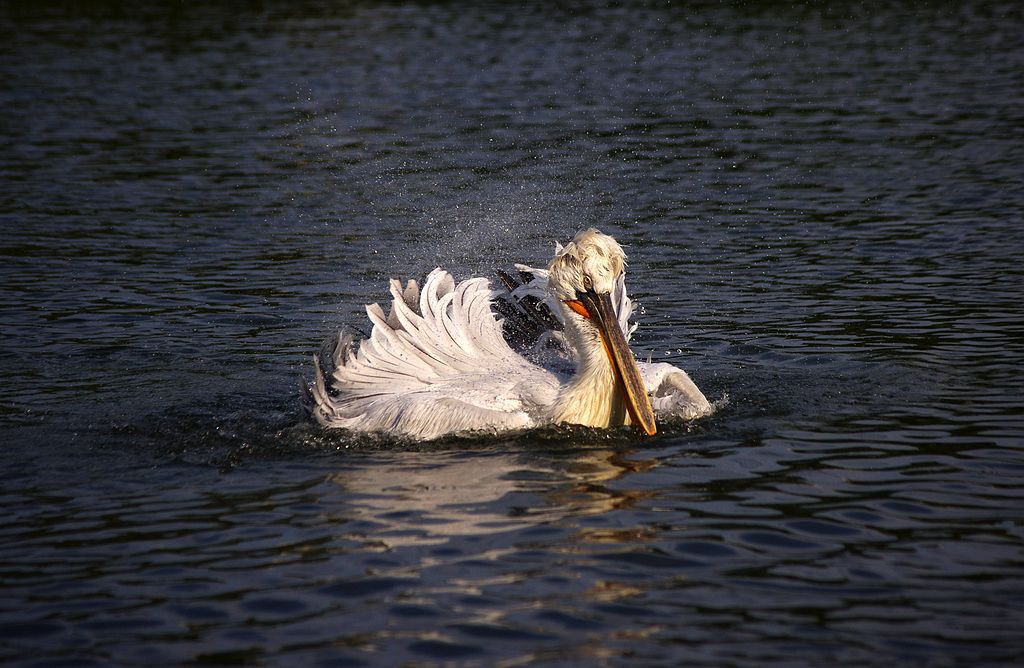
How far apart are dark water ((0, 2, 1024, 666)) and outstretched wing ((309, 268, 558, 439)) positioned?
18cm

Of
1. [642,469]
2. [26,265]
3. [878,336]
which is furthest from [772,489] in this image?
[26,265]

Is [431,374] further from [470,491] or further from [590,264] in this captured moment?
[470,491]

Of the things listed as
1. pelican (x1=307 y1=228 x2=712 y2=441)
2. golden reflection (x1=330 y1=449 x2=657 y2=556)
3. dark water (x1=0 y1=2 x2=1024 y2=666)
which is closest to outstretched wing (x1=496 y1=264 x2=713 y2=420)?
pelican (x1=307 y1=228 x2=712 y2=441)

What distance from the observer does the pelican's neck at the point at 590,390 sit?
7641 millimetres

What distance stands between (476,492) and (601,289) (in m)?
1.53

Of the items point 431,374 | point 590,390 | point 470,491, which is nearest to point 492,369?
point 431,374

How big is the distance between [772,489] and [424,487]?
175 centimetres

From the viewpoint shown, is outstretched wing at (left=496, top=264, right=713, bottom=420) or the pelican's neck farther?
outstretched wing at (left=496, top=264, right=713, bottom=420)

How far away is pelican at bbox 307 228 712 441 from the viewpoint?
757cm

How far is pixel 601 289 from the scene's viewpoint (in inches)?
302

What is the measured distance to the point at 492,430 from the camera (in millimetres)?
7559

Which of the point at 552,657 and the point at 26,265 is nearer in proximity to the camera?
the point at 552,657

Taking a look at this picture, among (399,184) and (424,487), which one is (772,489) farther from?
(399,184)

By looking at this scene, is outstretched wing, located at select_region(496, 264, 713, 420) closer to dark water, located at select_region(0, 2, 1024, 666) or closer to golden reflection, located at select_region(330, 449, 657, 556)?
dark water, located at select_region(0, 2, 1024, 666)
